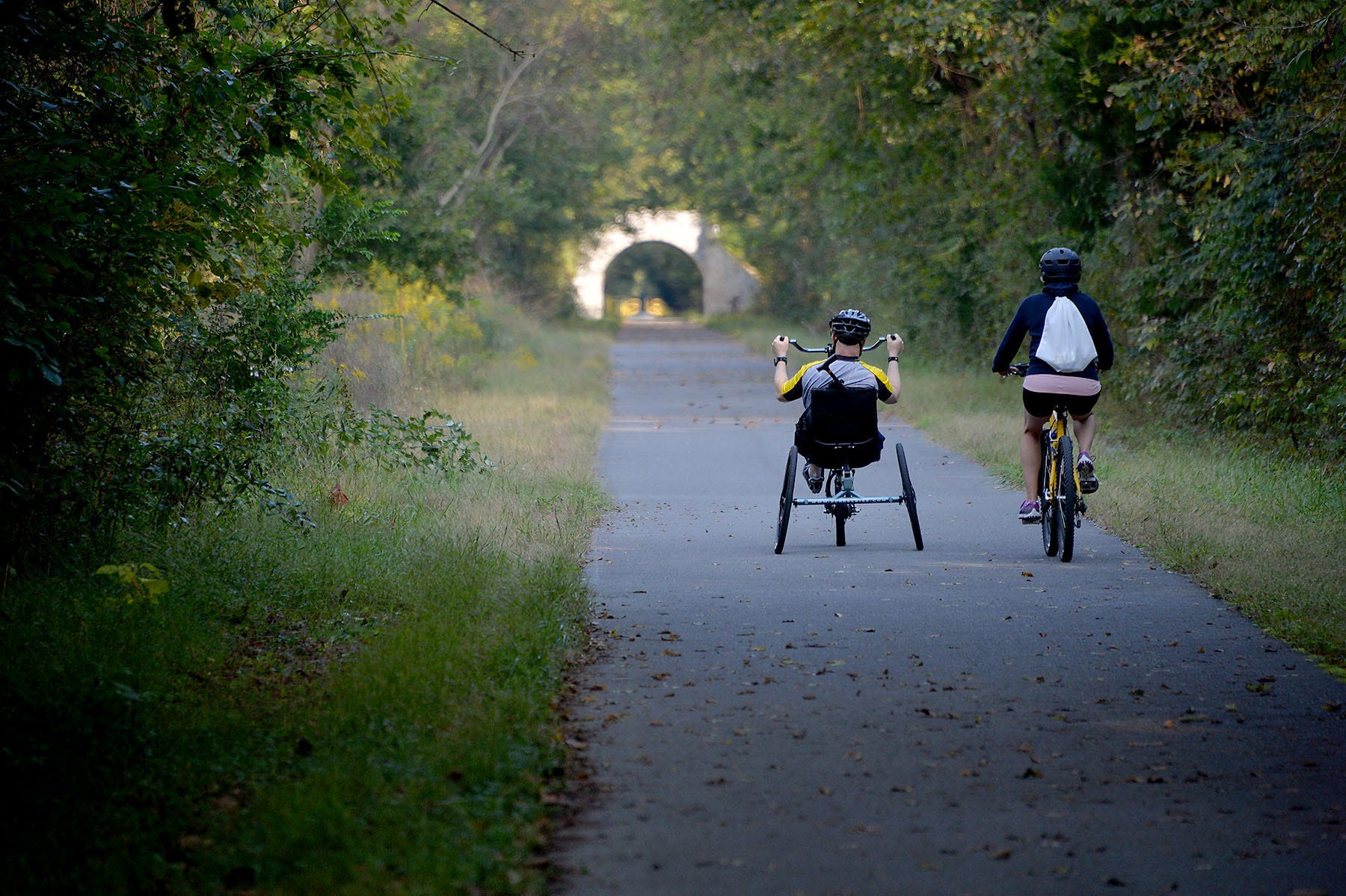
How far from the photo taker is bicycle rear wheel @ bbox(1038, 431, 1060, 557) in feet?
30.6


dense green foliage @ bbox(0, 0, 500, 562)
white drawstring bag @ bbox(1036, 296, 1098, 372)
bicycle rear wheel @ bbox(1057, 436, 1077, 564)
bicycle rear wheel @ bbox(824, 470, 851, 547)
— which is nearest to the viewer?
dense green foliage @ bbox(0, 0, 500, 562)

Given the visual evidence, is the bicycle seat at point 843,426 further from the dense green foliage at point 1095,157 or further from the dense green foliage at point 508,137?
the dense green foliage at point 508,137

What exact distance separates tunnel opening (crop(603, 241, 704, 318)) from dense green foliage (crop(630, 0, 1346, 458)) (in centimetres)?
5809

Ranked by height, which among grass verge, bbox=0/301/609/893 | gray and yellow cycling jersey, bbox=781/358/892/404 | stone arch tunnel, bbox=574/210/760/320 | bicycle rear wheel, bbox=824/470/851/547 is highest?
stone arch tunnel, bbox=574/210/760/320

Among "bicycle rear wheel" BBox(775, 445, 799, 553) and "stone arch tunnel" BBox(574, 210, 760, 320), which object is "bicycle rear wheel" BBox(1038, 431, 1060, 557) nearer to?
"bicycle rear wheel" BBox(775, 445, 799, 553)

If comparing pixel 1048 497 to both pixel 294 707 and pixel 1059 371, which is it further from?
pixel 294 707

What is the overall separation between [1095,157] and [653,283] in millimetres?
83588

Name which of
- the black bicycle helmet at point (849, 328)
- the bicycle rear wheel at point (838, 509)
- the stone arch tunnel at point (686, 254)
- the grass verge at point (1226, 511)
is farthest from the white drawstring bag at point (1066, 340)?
the stone arch tunnel at point (686, 254)

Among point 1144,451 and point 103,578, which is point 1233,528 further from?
point 103,578

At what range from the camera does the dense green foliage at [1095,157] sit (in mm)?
12492

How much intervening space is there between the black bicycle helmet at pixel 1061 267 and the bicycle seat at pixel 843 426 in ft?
4.43

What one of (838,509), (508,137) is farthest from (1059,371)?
(508,137)

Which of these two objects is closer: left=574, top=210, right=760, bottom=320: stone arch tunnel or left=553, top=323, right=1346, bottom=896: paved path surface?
left=553, top=323, right=1346, bottom=896: paved path surface

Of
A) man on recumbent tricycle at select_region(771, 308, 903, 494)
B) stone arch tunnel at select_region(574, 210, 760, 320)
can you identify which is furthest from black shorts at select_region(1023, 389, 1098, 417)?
stone arch tunnel at select_region(574, 210, 760, 320)
